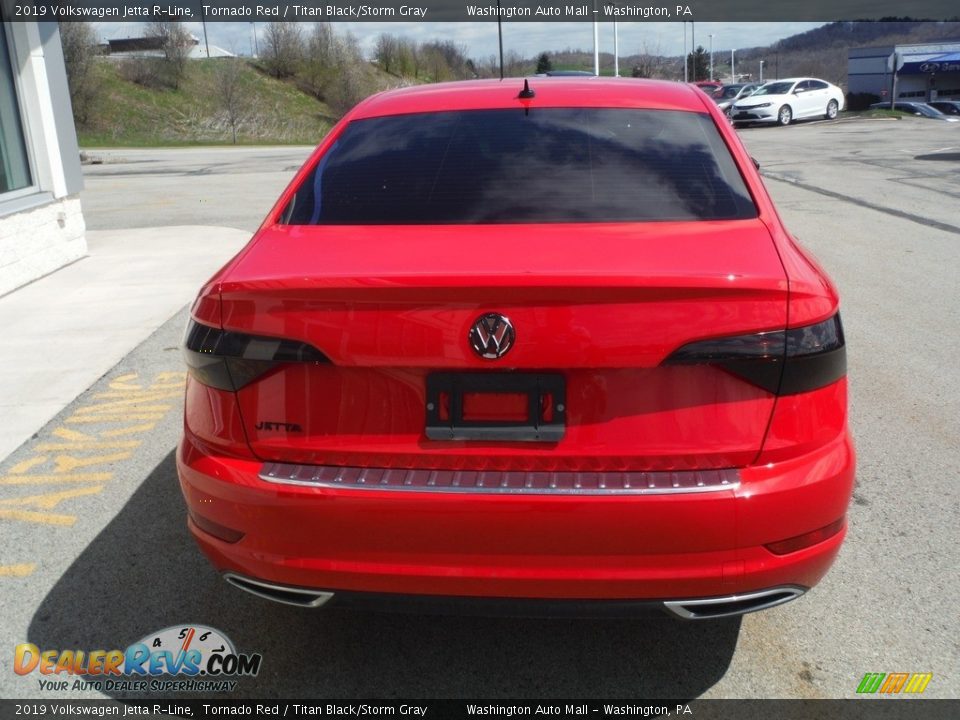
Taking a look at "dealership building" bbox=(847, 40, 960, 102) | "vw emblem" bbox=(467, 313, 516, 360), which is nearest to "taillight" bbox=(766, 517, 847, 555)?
"vw emblem" bbox=(467, 313, 516, 360)

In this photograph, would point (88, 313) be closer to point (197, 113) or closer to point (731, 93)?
point (731, 93)

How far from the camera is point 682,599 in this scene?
2367mm

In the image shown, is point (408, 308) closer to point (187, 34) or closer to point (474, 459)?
point (474, 459)

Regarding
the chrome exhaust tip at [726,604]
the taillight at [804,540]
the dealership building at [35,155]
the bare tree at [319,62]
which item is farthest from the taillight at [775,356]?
the bare tree at [319,62]

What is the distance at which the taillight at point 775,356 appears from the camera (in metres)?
2.28

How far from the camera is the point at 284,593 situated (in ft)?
8.27

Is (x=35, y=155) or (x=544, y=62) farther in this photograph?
(x=544, y=62)

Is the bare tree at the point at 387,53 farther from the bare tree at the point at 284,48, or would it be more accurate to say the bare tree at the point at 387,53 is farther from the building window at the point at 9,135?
the building window at the point at 9,135

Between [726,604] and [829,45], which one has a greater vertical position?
[829,45]

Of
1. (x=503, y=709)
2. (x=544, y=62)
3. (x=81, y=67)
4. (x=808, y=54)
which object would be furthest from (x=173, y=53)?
(x=808, y=54)

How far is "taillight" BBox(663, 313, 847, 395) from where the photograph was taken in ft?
7.49

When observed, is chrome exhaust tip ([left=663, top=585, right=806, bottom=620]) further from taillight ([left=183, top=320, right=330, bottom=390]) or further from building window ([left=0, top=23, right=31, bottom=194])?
building window ([left=0, top=23, right=31, bottom=194])

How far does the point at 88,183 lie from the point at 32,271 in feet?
43.2

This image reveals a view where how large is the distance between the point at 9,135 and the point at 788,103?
2977 cm
